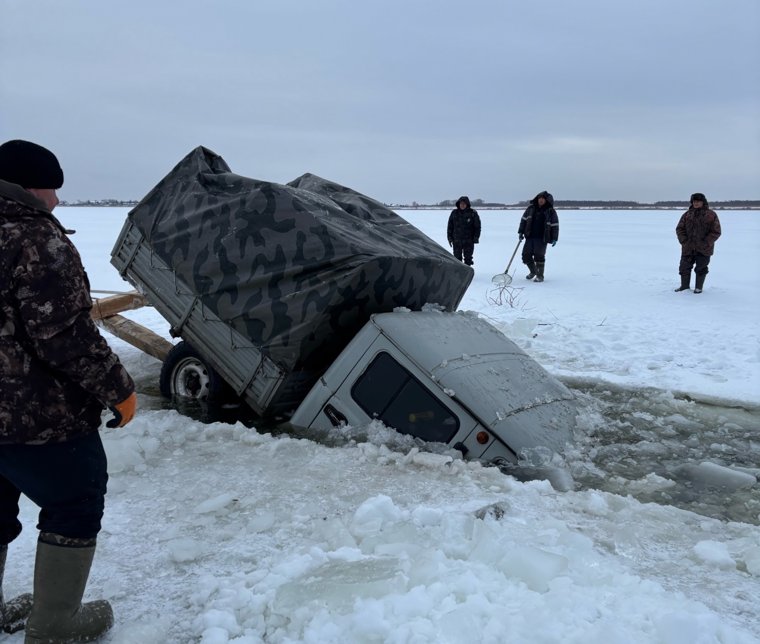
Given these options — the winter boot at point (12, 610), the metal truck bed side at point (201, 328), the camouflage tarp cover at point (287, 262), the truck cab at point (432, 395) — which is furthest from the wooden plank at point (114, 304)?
the winter boot at point (12, 610)

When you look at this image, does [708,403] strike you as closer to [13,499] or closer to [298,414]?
[298,414]

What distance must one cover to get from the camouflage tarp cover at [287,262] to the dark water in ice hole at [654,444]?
898 millimetres

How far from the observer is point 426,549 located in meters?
3.27

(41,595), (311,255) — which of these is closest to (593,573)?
(41,595)

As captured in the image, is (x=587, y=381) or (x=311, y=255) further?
(x=587, y=381)

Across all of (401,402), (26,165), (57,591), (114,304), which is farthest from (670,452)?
(114,304)

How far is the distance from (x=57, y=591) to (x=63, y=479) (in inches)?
18.0

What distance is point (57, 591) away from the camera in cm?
251

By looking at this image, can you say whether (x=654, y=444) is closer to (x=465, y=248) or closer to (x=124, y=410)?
(x=124, y=410)

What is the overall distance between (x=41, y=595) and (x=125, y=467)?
83.3 inches

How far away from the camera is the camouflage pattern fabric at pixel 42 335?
2299 mm

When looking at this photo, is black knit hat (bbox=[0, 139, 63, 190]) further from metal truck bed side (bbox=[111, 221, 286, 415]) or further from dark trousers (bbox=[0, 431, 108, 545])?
metal truck bed side (bbox=[111, 221, 286, 415])

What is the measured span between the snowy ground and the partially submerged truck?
1.11 feet

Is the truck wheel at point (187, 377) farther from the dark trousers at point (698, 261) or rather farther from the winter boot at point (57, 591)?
the dark trousers at point (698, 261)
